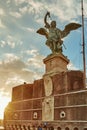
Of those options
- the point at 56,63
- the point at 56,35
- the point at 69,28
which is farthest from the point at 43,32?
the point at 56,63

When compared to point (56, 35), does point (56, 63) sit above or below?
below

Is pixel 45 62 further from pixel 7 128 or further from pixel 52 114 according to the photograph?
pixel 7 128

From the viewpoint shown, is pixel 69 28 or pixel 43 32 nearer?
pixel 69 28

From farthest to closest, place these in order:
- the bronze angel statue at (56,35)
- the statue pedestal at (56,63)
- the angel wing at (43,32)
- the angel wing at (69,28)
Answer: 1. the angel wing at (43,32)
2. the bronze angel statue at (56,35)
3. the angel wing at (69,28)
4. the statue pedestal at (56,63)

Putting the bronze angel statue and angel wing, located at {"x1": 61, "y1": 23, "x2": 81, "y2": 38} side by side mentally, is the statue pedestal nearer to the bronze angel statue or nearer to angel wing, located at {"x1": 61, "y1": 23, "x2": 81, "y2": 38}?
the bronze angel statue

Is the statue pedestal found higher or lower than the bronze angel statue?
lower

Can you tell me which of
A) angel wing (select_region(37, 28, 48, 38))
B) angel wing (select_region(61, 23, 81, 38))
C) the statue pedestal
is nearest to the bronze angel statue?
angel wing (select_region(61, 23, 81, 38))

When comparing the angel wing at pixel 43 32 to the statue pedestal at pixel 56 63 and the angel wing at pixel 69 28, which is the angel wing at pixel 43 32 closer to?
the angel wing at pixel 69 28

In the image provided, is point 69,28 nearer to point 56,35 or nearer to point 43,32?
point 56,35

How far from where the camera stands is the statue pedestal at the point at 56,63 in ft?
110

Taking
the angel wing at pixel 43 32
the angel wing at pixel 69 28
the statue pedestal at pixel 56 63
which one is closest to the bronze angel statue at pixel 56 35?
the angel wing at pixel 69 28

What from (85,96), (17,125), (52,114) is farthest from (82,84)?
(17,125)

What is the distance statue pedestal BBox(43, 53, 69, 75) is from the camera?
110ft

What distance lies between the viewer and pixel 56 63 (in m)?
33.9
